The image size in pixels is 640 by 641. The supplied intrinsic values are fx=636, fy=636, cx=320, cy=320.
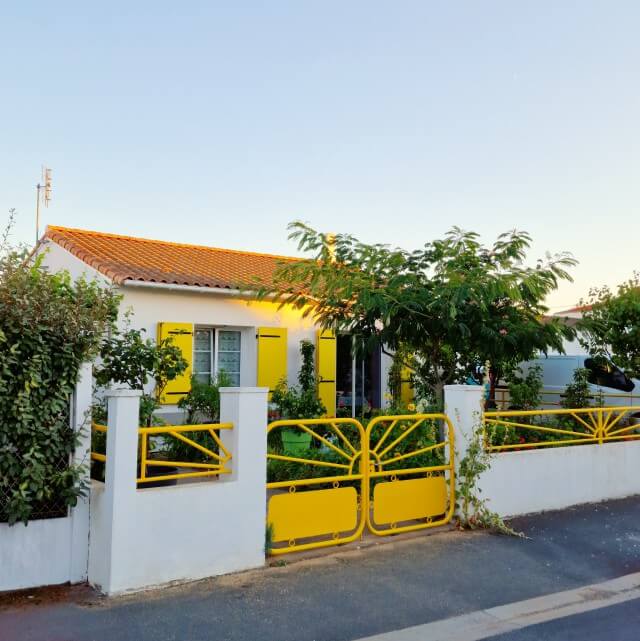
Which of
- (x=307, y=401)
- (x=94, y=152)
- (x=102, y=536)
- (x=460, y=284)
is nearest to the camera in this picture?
(x=102, y=536)

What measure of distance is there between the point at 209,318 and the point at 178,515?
583 centimetres

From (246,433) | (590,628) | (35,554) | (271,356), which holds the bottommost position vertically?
(590,628)

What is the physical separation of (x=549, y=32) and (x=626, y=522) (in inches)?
280

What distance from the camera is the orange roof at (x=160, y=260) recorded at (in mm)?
10125

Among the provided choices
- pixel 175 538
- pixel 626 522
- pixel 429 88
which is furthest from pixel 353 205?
pixel 175 538

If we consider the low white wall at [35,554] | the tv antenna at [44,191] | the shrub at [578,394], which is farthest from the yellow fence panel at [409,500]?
the tv antenna at [44,191]

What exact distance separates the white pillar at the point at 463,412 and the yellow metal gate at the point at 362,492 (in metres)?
0.09

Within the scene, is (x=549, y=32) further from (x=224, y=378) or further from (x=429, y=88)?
(x=224, y=378)

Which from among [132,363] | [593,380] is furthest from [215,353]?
[593,380]

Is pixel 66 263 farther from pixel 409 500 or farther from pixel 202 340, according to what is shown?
pixel 409 500

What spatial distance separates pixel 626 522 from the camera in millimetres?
7371

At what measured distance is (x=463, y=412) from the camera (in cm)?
698

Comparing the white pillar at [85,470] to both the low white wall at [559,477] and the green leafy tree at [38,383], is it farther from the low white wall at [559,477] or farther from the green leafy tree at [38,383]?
the low white wall at [559,477]

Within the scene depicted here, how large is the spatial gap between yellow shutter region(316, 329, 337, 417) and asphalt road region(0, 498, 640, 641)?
515 centimetres
